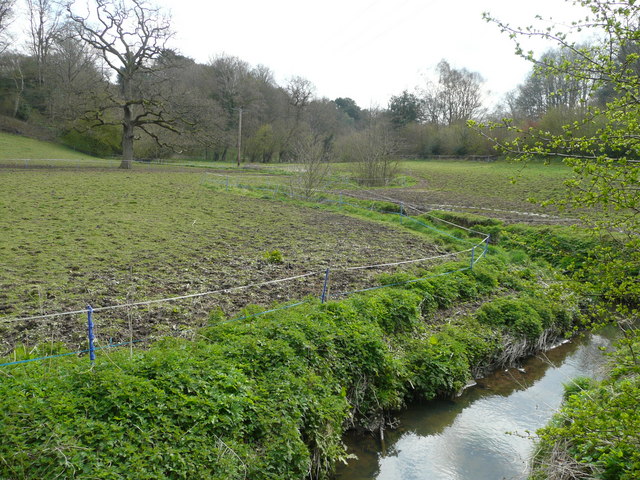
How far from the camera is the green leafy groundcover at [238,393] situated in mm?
3938

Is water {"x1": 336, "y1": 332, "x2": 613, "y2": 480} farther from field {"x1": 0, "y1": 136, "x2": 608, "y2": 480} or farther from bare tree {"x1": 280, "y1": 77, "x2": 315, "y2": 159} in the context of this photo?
bare tree {"x1": 280, "y1": 77, "x2": 315, "y2": 159}

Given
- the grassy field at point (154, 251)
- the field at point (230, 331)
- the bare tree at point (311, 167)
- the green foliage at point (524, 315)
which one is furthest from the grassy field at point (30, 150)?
the green foliage at point (524, 315)

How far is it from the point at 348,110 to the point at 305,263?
279ft

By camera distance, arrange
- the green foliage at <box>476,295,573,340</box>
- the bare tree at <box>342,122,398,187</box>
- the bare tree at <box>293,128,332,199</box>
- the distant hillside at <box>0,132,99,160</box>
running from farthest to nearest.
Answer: the distant hillside at <box>0,132,99,160</box> → the bare tree at <box>342,122,398,187</box> → the bare tree at <box>293,128,332,199</box> → the green foliage at <box>476,295,573,340</box>

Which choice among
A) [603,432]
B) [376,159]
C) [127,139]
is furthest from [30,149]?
[603,432]

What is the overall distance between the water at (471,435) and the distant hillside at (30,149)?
132ft

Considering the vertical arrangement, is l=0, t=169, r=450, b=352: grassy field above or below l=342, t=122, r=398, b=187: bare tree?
below

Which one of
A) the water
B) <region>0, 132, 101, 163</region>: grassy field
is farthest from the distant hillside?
the water

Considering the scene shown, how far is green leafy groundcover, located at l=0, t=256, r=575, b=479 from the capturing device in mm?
3938

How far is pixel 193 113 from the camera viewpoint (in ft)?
120

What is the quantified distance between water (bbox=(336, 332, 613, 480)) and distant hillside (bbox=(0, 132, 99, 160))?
40.3 meters

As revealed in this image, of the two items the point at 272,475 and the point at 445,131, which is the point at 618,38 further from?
the point at 445,131

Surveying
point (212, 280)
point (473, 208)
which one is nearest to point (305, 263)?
point (212, 280)

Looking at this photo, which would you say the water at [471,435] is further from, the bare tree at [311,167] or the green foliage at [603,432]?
the bare tree at [311,167]
